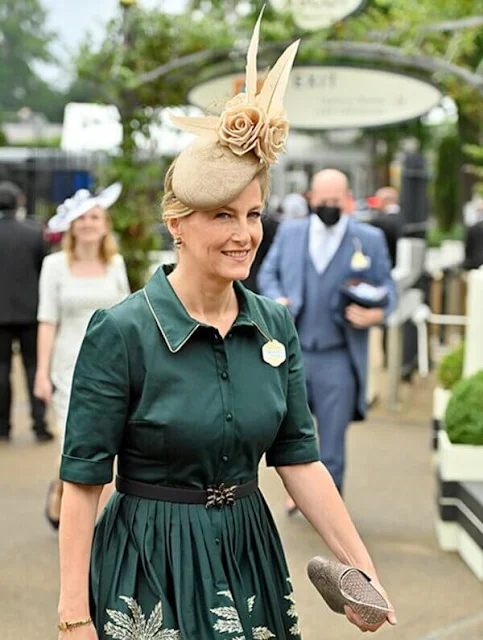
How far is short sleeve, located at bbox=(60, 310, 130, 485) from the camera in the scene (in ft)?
9.26

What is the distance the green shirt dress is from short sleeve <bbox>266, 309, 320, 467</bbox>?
123mm

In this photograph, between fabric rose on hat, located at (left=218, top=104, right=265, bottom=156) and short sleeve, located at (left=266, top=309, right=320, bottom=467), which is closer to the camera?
fabric rose on hat, located at (left=218, top=104, right=265, bottom=156)

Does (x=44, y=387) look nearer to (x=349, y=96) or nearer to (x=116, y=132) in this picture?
(x=349, y=96)

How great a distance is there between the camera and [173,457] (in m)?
2.88

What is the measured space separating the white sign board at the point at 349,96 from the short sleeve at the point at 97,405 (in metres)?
6.61

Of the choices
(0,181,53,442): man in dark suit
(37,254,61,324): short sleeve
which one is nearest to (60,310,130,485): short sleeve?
(37,254,61,324): short sleeve

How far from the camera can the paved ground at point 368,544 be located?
18.0ft

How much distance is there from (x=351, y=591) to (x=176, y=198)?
99 centimetres

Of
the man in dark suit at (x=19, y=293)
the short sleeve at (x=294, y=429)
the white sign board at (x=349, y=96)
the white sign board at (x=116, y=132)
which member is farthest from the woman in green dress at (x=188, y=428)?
the white sign board at (x=116, y=132)

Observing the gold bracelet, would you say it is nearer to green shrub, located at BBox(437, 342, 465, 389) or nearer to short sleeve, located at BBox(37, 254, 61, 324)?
short sleeve, located at BBox(37, 254, 61, 324)

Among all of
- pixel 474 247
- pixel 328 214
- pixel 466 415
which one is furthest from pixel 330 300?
pixel 474 247

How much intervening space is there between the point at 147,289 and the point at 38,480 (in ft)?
18.0

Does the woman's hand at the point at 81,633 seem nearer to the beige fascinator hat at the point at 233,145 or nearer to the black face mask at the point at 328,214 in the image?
the beige fascinator hat at the point at 233,145

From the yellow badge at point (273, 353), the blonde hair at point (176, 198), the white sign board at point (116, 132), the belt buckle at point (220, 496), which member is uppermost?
the white sign board at point (116, 132)
